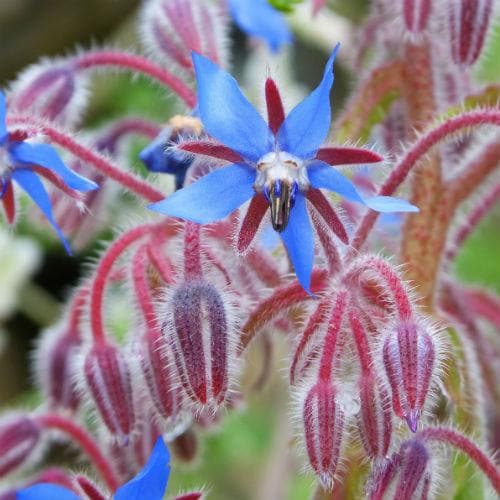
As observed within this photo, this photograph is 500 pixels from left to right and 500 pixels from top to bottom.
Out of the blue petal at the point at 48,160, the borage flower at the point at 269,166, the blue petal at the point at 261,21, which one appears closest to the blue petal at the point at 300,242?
the borage flower at the point at 269,166

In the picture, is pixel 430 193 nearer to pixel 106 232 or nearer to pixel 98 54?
pixel 98 54

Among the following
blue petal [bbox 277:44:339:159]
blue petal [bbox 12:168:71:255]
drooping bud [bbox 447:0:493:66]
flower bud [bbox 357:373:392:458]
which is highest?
drooping bud [bbox 447:0:493:66]

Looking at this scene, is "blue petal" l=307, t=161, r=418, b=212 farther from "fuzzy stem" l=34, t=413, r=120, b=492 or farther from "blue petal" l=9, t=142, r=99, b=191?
"fuzzy stem" l=34, t=413, r=120, b=492

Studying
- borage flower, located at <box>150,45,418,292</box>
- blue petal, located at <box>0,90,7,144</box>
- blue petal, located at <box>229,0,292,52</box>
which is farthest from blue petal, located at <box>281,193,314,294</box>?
blue petal, located at <box>229,0,292,52</box>

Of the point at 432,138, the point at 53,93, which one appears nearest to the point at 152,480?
the point at 432,138

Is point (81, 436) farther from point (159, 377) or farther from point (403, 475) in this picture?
point (403, 475)

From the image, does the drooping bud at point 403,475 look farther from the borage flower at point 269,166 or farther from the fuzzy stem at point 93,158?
the fuzzy stem at point 93,158
